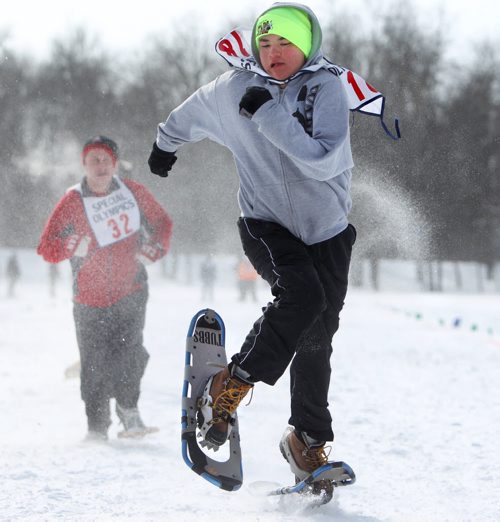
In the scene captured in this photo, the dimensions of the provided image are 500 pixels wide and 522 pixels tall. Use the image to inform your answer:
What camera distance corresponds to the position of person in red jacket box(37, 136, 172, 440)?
4.13 m

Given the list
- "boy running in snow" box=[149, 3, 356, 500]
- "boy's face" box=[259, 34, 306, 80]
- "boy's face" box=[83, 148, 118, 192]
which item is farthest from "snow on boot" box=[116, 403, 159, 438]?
"boy's face" box=[259, 34, 306, 80]

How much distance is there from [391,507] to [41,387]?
3.54 m

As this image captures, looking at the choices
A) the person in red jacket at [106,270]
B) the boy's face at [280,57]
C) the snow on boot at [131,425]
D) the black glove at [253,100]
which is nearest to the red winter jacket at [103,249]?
the person in red jacket at [106,270]

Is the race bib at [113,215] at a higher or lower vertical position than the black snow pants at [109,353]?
higher

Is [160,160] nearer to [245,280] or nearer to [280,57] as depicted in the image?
[280,57]

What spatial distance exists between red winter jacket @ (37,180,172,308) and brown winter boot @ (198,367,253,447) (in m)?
1.51

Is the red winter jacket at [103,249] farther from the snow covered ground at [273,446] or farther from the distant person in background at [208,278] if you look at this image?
the distant person in background at [208,278]

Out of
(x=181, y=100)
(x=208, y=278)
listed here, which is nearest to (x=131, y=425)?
(x=181, y=100)

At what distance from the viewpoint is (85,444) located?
12.7ft

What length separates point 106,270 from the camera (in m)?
4.16

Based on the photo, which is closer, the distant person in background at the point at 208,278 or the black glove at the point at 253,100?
the black glove at the point at 253,100

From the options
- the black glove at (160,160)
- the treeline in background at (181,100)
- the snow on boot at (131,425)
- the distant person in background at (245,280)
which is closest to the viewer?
the black glove at (160,160)

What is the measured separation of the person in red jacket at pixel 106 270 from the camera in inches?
163

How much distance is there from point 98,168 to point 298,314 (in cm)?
201
